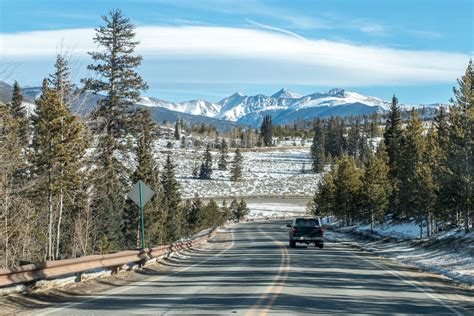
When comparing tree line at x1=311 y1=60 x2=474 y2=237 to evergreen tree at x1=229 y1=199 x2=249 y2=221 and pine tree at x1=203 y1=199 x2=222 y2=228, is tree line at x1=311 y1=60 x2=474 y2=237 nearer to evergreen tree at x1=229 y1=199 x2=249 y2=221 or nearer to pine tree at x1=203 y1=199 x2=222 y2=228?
pine tree at x1=203 y1=199 x2=222 y2=228

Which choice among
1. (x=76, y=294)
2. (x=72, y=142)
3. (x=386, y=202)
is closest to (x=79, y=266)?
(x=76, y=294)

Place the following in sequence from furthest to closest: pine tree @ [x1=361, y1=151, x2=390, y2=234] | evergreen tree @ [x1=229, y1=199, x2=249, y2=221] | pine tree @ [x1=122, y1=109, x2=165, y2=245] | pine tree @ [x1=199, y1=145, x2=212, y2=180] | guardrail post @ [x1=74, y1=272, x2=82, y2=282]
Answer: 1. pine tree @ [x1=199, y1=145, x2=212, y2=180]
2. evergreen tree @ [x1=229, y1=199, x2=249, y2=221]
3. pine tree @ [x1=361, y1=151, x2=390, y2=234]
4. pine tree @ [x1=122, y1=109, x2=165, y2=245]
5. guardrail post @ [x1=74, y1=272, x2=82, y2=282]

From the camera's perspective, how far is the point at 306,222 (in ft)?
112

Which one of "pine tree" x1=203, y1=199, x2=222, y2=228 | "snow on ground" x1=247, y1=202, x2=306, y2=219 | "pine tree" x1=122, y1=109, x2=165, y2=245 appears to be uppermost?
"pine tree" x1=122, y1=109, x2=165, y2=245

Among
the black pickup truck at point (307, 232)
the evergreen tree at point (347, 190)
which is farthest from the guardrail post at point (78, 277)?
A: the evergreen tree at point (347, 190)

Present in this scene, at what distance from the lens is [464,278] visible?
711 inches

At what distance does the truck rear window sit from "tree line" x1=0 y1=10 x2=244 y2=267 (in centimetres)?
1183

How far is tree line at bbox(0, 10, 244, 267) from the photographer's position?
84.5ft

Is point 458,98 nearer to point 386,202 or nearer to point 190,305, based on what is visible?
point 386,202

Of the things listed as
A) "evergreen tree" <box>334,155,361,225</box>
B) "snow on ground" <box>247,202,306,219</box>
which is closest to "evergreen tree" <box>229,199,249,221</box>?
"snow on ground" <box>247,202,306,219</box>

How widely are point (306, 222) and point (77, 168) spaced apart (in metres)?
13.8

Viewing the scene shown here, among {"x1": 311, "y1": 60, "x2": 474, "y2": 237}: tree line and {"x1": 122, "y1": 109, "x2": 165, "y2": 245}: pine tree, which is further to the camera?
{"x1": 122, "y1": 109, "x2": 165, "y2": 245}: pine tree

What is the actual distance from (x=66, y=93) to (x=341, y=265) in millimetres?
14374

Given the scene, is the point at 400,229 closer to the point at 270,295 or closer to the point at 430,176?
the point at 430,176
